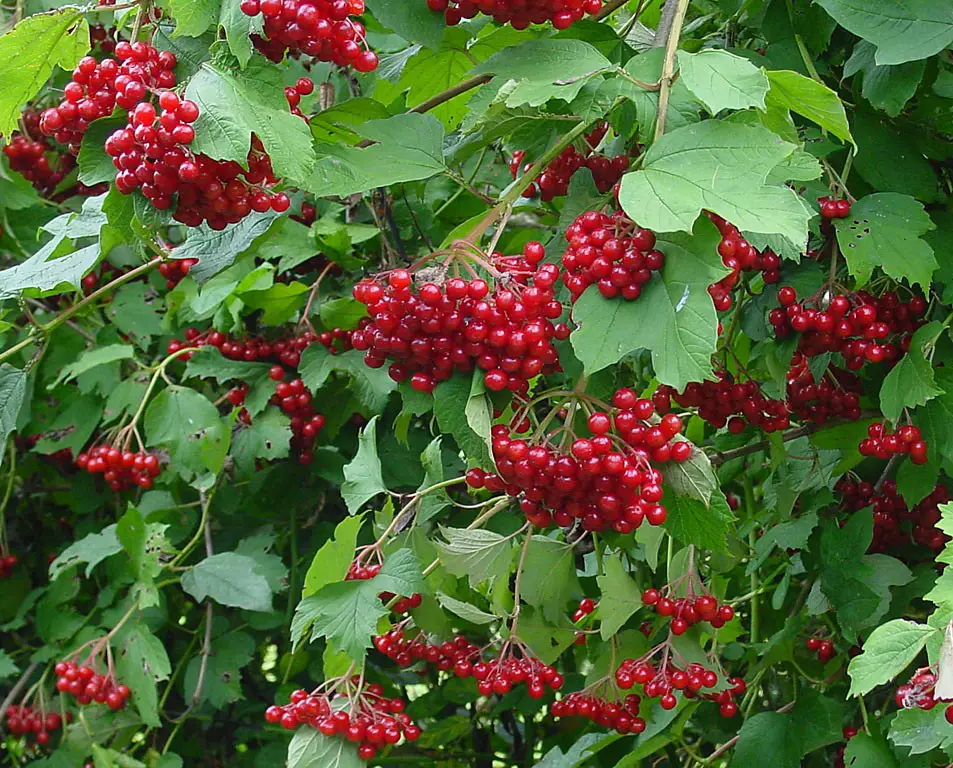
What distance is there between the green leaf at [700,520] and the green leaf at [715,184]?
15.0 inches

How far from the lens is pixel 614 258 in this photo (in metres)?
1.09

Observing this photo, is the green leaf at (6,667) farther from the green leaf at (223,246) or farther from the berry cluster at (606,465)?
the berry cluster at (606,465)

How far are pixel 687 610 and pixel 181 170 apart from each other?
3.07 feet

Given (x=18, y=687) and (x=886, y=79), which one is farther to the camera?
(x=18, y=687)

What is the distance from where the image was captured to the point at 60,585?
2.74 metres

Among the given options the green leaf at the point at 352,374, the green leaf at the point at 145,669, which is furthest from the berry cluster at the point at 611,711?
the green leaf at the point at 145,669

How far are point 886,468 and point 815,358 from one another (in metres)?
0.32

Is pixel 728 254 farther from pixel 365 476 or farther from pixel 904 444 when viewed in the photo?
pixel 365 476

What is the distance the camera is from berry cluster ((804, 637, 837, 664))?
172 centimetres

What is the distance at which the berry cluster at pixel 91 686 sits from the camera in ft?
7.63

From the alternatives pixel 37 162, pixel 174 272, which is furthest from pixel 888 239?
pixel 37 162

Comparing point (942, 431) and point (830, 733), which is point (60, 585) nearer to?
point (830, 733)

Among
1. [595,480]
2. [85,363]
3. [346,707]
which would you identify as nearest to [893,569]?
[595,480]

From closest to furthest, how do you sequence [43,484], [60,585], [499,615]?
1. [499,615]
2. [60,585]
3. [43,484]
